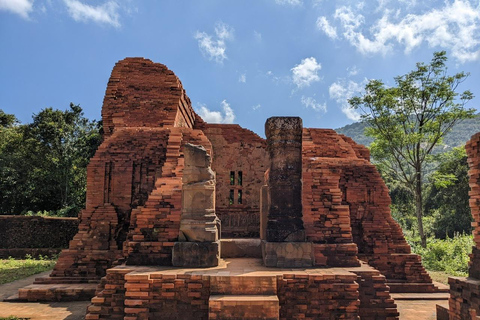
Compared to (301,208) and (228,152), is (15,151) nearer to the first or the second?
(228,152)

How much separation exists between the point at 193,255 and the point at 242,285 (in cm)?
120

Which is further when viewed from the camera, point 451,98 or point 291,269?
point 451,98

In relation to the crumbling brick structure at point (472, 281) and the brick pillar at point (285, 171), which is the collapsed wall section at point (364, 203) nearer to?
the brick pillar at point (285, 171)

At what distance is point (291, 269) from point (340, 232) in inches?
49.4

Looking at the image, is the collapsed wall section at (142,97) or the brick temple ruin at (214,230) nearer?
the brick temple ruin at (214,230)

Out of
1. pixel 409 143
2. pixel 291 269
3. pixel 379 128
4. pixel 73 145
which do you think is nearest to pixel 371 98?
pixel 379 128

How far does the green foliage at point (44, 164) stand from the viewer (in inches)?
889

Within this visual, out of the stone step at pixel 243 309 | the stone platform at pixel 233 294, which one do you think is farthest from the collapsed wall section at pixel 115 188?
the stone step at pixel 243 309

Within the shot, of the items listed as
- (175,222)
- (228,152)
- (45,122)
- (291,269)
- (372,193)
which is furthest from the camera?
(45,122)

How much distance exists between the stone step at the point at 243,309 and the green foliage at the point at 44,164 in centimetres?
1998

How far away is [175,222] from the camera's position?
20.5 feet

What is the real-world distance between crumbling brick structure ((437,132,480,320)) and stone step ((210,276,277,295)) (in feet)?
9.36

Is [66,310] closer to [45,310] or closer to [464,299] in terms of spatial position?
[45,310]

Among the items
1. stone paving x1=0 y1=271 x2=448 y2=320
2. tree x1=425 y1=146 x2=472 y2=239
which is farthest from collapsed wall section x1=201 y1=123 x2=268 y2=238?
tree x1=425 y1=146 x2=472 y2=239
